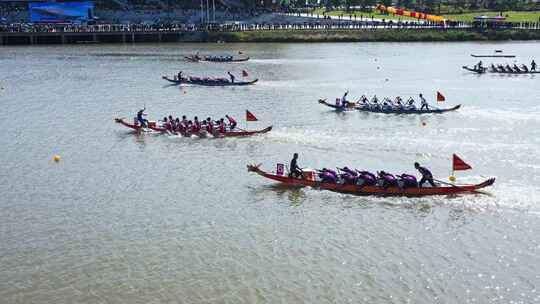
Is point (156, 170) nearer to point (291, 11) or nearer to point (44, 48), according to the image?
point (44, 48)

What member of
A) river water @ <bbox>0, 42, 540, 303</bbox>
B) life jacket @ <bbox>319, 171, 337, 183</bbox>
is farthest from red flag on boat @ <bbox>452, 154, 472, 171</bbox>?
life jacket @ <bbox>319, 171, 337, 183</bbox>

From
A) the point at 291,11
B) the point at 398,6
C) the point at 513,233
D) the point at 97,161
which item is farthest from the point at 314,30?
the point at 513,233

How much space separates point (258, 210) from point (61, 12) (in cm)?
10005

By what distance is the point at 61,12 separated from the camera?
118688mm

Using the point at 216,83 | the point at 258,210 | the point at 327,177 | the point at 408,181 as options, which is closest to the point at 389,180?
the point at 408,181

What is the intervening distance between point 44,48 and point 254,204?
8217 cm

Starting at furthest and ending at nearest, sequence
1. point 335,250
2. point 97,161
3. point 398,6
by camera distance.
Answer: point 398,6
point 97,161
point 335,250

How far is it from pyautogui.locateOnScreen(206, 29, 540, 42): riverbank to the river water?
4582cm

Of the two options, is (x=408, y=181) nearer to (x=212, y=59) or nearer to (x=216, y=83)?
(x=216, y=83)

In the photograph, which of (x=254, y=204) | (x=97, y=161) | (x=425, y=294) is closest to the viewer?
(x=425, y=294)

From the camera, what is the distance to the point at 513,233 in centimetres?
2569

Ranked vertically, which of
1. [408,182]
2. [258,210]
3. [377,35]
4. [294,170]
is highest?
[377,35]

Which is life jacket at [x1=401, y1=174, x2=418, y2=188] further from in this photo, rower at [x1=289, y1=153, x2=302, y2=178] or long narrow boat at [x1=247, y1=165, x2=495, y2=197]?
rower at [x1=289, y1=153, x2=302, y2=178]

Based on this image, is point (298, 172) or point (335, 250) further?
point (298, 172)
